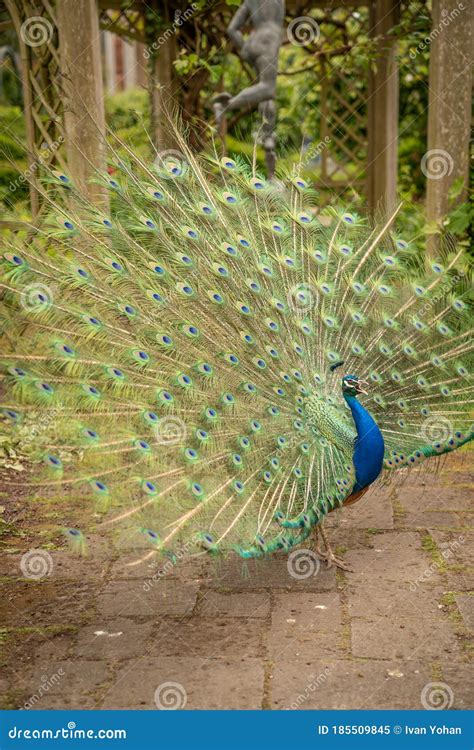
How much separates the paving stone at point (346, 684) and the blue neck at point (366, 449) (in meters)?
0.75

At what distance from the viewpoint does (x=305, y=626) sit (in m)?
3.48

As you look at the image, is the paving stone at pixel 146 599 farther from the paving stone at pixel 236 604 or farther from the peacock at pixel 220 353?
the peacock at pixel 220 353

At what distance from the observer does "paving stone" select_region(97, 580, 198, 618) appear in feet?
11.8

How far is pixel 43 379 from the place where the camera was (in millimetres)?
3379

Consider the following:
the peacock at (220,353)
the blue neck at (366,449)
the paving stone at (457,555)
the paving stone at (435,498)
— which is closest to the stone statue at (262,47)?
the peacock at (220,353)

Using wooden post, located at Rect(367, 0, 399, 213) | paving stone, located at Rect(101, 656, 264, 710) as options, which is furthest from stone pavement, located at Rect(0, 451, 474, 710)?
wooden post, located at Rect(367, 0, 399, 213)

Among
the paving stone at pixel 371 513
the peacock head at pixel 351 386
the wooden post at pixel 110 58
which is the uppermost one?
the wooden post at pixel 110 58

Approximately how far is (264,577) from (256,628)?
1.44ft

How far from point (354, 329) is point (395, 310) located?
0.24m

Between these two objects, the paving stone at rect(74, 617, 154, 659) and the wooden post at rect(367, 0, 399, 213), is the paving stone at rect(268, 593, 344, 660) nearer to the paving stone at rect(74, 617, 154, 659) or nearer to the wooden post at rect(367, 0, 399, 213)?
the paving stone at rect(74, 617, 154, 659)

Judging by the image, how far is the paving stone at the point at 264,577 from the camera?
150 inches

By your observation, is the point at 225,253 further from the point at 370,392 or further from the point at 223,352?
the point at 370,392

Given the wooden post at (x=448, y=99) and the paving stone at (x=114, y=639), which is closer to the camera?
the paving stone at (x=114, y=639)

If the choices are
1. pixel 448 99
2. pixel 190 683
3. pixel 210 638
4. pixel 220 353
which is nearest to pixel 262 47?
pixel 448 99
